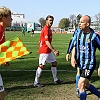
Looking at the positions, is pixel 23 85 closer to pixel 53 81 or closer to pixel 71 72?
pixel 53 81

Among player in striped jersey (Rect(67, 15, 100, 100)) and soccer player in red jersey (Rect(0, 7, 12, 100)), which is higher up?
soccer player in red jersey (Rect(0, 7, 12, 100))

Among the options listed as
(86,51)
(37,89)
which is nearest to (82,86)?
(86,51)

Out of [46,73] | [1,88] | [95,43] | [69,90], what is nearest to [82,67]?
[95,43]

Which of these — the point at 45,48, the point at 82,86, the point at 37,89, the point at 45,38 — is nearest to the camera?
the point at 82,86

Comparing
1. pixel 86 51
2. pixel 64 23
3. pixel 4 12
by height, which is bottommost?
pixel 64 23

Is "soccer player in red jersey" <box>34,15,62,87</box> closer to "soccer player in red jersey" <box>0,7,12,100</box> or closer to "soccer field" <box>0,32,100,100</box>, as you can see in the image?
"soccer field" <box>0,32,100,100</box>

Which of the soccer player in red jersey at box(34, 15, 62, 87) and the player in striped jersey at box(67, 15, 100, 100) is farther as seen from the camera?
the soccer player in red jersey at box(34, 15, 62, 87)

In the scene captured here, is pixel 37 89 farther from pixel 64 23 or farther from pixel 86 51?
pixel 64 23

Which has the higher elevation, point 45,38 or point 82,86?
point 45,38

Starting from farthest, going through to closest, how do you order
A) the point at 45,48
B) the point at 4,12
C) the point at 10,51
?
1. the point at 45,48
2. the point at 4,12
3. the point at 10,51

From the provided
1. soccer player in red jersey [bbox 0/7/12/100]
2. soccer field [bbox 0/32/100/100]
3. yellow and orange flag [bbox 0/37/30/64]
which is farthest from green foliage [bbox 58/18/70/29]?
yellow and orange flag [bbox 0/37/30/64]

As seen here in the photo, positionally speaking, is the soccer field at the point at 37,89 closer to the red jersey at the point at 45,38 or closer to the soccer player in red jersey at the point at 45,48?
the soccer player in red jersey at the point at 45,48

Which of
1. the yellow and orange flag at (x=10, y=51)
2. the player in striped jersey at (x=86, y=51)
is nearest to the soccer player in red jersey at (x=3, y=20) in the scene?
the yellow and orange flag at (x=10, y=51)

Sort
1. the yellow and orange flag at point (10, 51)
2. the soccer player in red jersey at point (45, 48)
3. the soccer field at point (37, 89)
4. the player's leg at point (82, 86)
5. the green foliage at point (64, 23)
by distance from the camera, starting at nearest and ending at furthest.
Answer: the yellow and orange flag at point (10, 51), the player's leg at point (82, 86), the soccer field at point (37, 89), the soccer player in red jersey at point (45, 48), the green foliage at point (64, 23)
